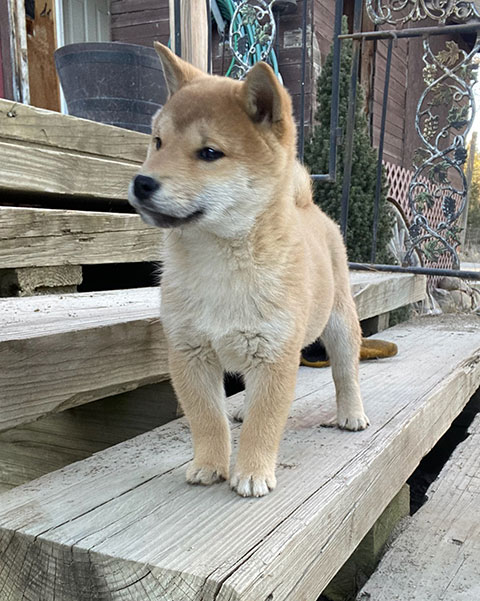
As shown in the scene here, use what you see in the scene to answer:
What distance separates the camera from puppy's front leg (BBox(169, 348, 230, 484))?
4.81 ft

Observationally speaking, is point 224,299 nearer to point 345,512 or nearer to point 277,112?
point 277,112

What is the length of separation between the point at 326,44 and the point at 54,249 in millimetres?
6241

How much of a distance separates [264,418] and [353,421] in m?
0.57

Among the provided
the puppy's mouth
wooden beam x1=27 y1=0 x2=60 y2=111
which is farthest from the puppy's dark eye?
wooden beam x1=27 y1=0 x2=60 y2=111

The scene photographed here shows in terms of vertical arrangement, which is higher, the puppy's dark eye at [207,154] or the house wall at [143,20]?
the house wall at [143,20]

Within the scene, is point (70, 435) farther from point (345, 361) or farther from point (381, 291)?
point (381, 291)

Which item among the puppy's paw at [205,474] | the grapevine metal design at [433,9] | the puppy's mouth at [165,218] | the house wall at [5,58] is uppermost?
the house wall at [5,58]

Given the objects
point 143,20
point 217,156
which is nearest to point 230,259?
point 217,156

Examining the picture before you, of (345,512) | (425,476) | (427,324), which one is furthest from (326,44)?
(345,512)

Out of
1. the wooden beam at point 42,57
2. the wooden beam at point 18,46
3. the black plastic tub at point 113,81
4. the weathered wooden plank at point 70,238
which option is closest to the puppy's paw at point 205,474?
the weathered wooden plank at point 70,238

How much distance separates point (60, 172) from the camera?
8.31 feet

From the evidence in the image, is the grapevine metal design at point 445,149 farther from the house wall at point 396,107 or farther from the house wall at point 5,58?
the house wall at point 396,107

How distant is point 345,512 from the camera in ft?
4.68

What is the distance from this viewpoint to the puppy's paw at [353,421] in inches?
74.1
